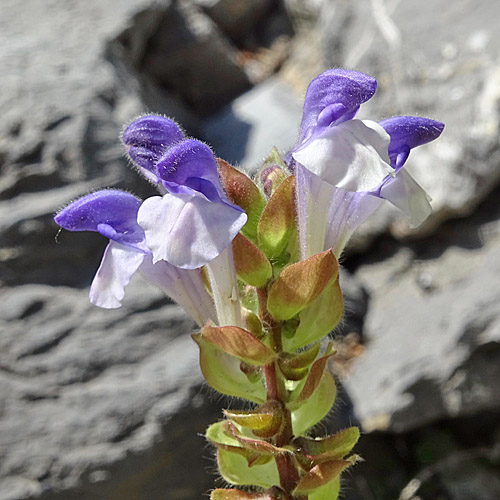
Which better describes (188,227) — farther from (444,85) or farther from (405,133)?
(444,85)

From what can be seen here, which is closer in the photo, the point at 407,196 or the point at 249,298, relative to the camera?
the point at 407,196

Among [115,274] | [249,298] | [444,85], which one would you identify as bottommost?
[444,85]

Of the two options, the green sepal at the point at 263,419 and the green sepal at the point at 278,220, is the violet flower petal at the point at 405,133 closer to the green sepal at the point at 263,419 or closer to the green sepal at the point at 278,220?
the green sepal at the point at 278,220

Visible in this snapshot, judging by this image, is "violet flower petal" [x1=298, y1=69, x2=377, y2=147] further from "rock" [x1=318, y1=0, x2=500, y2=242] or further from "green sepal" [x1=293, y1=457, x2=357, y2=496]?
"rock" [x1=318, y1=0, x2=500, y2=242]

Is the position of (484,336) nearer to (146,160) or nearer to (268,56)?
(146,160)

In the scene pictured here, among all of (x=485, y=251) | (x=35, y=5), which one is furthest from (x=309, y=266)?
(x=35, y=5)

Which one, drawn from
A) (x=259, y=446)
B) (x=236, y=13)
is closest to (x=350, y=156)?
(x=259, y=446)

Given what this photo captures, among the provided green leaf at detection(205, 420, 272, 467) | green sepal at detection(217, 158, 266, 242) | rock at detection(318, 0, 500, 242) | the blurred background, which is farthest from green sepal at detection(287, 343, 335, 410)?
rock at detection(318, 0, 500, 242)
